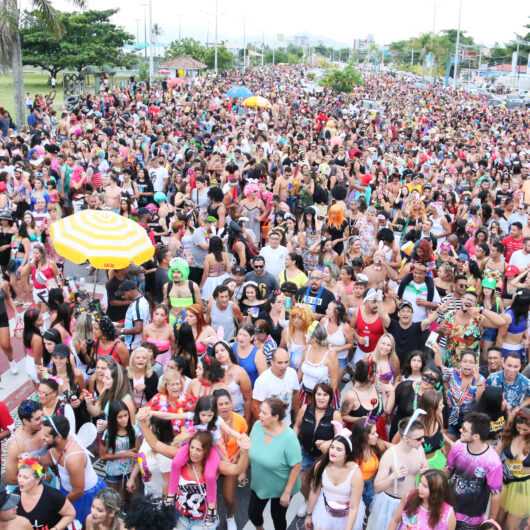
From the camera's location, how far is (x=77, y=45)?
1917 inches

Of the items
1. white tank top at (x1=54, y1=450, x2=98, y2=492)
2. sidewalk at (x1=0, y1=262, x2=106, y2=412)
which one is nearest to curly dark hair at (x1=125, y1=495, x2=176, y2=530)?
white tank top at (x1=54, y1=450, x2=98, y2=492)

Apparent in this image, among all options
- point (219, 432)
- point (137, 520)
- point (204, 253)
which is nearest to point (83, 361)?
point (219, 432)

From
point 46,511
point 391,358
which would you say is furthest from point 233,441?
point 391,358

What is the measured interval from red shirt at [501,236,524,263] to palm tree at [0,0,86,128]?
60.4ft

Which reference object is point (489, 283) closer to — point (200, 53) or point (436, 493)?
point (436, 493)

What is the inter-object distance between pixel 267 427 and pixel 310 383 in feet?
3.59

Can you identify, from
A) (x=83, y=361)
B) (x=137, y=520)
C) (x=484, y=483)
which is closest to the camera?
(x=137, y=520)

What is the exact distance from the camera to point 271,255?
8.66 meters

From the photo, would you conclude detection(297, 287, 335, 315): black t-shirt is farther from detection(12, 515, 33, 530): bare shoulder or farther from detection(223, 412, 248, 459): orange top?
detection(12, 515, 33, 530): bare shoulder

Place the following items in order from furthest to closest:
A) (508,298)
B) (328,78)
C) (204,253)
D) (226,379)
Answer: (328,78)
(204,253)
(508,298)
(226,379)

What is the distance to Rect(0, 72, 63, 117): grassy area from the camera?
4016 cm

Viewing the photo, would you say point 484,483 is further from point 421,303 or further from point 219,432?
point 421,303

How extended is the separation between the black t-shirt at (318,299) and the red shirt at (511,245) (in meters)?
3.26

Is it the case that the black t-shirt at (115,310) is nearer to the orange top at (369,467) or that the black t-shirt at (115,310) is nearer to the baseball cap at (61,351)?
the baseball cap at (61,351)
